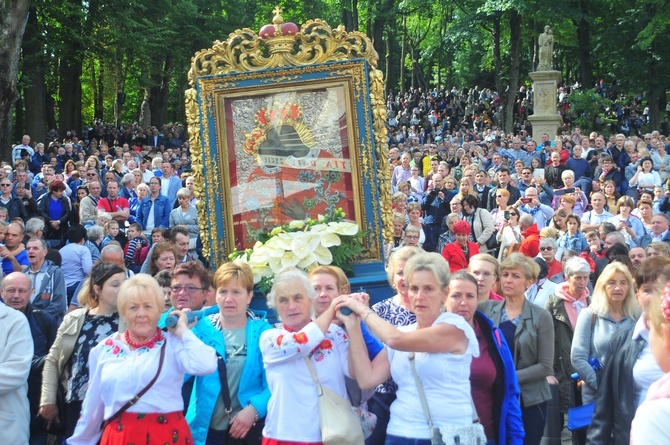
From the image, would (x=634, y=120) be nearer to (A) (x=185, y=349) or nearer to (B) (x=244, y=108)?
(B) (x=244, y=108)

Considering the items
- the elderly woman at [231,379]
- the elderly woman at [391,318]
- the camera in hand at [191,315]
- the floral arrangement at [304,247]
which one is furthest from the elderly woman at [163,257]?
the elderly woman at [391,318]

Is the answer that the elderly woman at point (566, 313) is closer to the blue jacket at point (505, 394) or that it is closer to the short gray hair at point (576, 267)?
the short gray hair at point (576, 267)

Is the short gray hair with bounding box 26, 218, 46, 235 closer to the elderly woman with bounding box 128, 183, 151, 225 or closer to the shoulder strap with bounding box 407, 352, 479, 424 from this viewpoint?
the elderly woman with bounding box 128, 183, 151, 225

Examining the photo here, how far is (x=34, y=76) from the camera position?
2761 cm

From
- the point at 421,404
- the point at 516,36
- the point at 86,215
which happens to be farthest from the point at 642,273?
the point at 516,36

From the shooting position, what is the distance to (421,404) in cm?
494

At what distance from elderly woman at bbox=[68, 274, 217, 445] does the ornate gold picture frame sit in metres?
3.26

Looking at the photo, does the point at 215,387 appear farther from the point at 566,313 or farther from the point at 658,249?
the point at 658,249

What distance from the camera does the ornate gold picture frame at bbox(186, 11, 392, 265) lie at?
849 cm

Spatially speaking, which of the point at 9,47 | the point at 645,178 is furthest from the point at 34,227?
the point at 645,178

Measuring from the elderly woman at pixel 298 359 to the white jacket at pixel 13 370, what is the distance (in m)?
1.78

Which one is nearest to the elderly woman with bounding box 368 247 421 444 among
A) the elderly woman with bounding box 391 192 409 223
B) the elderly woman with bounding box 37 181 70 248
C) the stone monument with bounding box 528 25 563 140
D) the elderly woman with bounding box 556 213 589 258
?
the elderly woman with bounding box 556 213 589 258

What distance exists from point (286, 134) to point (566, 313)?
308 cm

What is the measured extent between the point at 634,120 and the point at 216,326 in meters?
34.9
